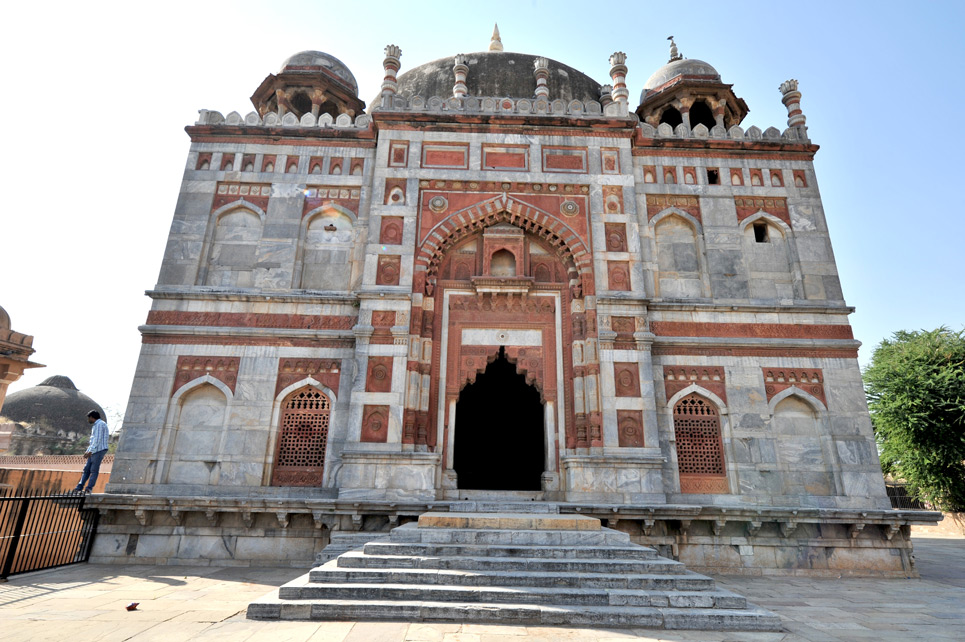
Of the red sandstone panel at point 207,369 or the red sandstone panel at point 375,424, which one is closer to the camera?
the red sandstone panel at point 375,424

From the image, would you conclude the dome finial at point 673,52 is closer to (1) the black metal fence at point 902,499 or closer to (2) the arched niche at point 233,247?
(2) the arched niche at point 233,247

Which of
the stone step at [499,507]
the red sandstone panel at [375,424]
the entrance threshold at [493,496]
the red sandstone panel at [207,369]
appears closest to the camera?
the stone step at [499,507]

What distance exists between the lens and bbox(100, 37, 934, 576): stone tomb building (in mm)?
10359

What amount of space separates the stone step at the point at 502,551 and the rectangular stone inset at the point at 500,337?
567cm

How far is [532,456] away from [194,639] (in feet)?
36.3

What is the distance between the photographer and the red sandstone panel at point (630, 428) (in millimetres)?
10914

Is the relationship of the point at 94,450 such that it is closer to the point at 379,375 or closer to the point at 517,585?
the point at 379,375

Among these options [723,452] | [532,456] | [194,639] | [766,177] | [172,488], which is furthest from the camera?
[532,456]

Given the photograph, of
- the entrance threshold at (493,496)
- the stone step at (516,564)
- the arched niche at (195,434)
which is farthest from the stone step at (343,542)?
the arched niche at (195,434)

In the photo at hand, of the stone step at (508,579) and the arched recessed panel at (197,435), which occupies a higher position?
the arched recessed panel at (197,435)

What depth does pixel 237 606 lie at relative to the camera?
6.40 metres

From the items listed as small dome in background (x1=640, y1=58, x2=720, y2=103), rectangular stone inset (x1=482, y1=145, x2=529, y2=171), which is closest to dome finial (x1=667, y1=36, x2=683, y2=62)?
small dome in background (x1=640, y1=58, x2=720, y2=103)

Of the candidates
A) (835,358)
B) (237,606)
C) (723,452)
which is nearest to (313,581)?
(237,606)

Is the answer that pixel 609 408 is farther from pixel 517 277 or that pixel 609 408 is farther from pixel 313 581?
pixel 313 581
